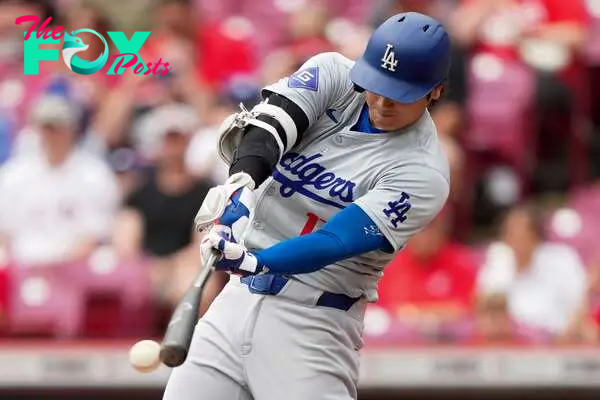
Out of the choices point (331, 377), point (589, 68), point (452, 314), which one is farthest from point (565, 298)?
point (331, 377)

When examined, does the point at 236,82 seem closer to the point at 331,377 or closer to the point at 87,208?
the point at 87,208

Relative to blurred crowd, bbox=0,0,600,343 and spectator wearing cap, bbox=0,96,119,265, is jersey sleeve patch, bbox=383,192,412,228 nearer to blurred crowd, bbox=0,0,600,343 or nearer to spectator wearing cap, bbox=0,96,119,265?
blurred crowd, bbox=0,0,600,343

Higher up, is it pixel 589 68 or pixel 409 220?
pixel 409 220

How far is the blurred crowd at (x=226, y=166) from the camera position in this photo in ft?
20.0

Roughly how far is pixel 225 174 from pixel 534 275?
68.2 inches

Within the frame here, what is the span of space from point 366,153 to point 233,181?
472mm

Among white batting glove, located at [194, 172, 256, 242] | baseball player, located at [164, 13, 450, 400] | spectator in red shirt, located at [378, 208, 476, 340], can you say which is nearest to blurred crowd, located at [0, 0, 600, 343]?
spectator in red shirt, located at [378, 208, 476, 340]

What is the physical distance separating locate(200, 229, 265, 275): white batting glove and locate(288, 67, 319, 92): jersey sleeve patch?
22.1 inches

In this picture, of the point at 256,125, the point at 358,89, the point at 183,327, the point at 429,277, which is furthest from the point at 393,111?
the point at 429,277

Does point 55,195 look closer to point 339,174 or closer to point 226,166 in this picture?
point 226,166

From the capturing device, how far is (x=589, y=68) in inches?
307

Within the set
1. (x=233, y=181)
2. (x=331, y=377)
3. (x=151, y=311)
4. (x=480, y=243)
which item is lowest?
(x=480, y=243)

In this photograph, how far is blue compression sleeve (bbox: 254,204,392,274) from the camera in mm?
3293

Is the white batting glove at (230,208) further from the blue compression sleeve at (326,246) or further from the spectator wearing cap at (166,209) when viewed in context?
the spectator wearing cap at (166,209)
